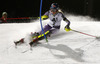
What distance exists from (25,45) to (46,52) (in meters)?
0.52

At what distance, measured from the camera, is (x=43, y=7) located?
566 centimetres

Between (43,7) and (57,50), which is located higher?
(43,7)

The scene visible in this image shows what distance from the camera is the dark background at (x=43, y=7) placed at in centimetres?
557

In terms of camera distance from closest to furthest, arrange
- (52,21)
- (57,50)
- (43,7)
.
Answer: (57,50) → (52,21) → (43,7)

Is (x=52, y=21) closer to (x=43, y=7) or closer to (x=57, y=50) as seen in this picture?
(x=57, y=50)

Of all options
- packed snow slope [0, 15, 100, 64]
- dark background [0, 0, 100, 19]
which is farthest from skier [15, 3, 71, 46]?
dark background [0, 0, 100, 19]

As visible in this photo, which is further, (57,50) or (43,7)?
(43,7)

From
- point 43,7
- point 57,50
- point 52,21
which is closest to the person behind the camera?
point 57,50

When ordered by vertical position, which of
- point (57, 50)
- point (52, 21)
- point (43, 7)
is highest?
point (43, 7)

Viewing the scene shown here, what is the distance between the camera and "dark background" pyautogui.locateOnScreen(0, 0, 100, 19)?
5566 millimetres

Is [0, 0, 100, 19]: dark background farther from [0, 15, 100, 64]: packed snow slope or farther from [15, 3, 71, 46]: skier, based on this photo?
[15, 3, 71, 46]: skier

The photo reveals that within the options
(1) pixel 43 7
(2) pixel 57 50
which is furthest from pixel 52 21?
(1) pixel 43 7

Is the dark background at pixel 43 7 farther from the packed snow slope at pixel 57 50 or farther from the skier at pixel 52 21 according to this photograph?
the skier at pixel 52 21

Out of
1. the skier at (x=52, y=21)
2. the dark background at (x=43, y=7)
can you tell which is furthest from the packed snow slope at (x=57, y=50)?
the dark background at (x=43, y=7)
